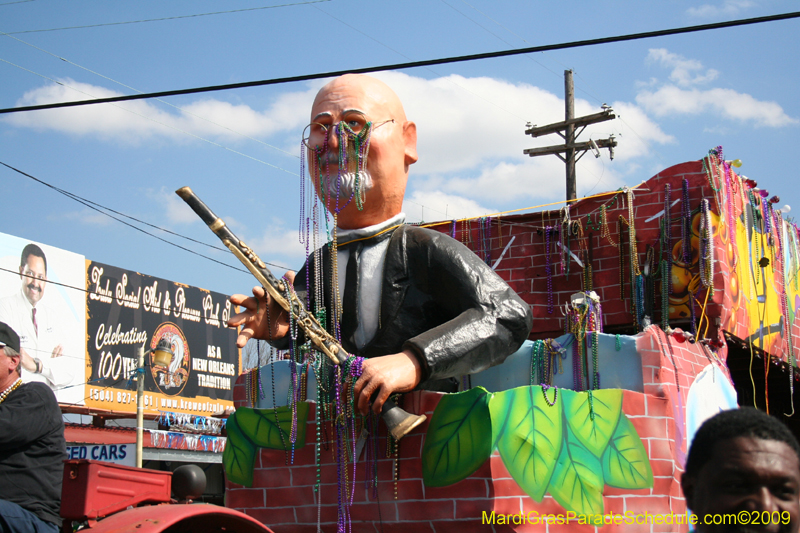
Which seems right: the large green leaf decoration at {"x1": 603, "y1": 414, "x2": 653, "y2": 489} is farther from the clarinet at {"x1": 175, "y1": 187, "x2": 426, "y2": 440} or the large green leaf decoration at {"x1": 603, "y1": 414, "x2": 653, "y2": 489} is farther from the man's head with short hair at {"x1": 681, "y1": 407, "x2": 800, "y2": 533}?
the man's head with short hair at {"x1": 681, "y1": 407, "x2": 800, "y2": 533}

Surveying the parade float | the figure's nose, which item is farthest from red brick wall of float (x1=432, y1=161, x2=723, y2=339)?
the figure's nose

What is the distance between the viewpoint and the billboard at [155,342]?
55.3 feet

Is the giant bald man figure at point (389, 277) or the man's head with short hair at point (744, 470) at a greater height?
the giant bald man figure at point (389, 277)

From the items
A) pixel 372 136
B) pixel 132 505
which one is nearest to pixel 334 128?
pixel 372 136

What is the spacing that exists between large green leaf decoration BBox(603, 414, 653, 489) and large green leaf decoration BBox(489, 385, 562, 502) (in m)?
0.31

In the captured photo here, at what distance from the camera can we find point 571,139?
1461cm

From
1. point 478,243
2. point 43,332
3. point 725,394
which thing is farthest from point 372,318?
point 43,332

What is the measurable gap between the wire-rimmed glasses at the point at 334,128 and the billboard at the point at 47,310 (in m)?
12.2

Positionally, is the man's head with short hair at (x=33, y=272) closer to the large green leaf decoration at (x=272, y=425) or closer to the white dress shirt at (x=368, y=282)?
the large green leaf decoration at (x=272, y=425)

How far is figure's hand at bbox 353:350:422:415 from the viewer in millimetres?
3469

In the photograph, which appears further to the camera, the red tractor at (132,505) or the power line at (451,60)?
the power line at (451,60)

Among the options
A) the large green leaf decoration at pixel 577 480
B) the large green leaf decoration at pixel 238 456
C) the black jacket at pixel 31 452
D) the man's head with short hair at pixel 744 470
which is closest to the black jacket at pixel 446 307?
the large green leaf decoration at pixel 577 480

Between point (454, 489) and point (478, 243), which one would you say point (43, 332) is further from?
point (454, 489)

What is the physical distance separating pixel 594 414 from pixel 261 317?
1817 mm
